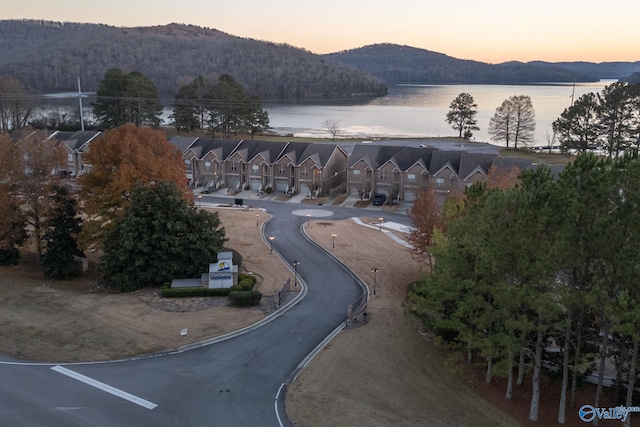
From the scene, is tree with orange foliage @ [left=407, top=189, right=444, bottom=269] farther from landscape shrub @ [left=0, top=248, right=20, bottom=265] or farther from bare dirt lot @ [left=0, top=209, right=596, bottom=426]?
landscape shrub @ [left=0, top=248, right=20, bottom=265]

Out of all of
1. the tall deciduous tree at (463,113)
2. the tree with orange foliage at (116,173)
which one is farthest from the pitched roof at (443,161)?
the tall deciduous tree at (463,113)

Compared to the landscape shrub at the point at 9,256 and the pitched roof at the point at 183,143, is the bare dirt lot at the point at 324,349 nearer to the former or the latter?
the landscape shrub at the point at 9,256

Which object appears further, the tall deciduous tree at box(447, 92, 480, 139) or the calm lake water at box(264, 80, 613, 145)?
the calm lake water at box(264, 80, 613, 145)

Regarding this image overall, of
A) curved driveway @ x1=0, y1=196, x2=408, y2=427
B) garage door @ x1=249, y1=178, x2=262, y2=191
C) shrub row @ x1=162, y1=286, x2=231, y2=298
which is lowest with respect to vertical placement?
curved driveway @ x1=0, y1=196, x2=408, y2=427

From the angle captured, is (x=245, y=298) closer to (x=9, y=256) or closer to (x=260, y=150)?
(x=9, y=256)

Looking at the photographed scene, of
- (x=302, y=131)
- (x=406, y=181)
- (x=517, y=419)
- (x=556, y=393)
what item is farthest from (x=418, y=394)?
(x=302, y=131)

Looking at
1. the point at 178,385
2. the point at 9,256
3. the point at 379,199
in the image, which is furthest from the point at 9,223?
the point at 379,199

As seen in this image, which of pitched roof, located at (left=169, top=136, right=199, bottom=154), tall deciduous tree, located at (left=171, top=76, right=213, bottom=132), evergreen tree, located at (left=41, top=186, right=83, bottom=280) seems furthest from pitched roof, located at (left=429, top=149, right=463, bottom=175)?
tall deciduous tree, located at (left=171, top=76, right=213, bottom=132)
